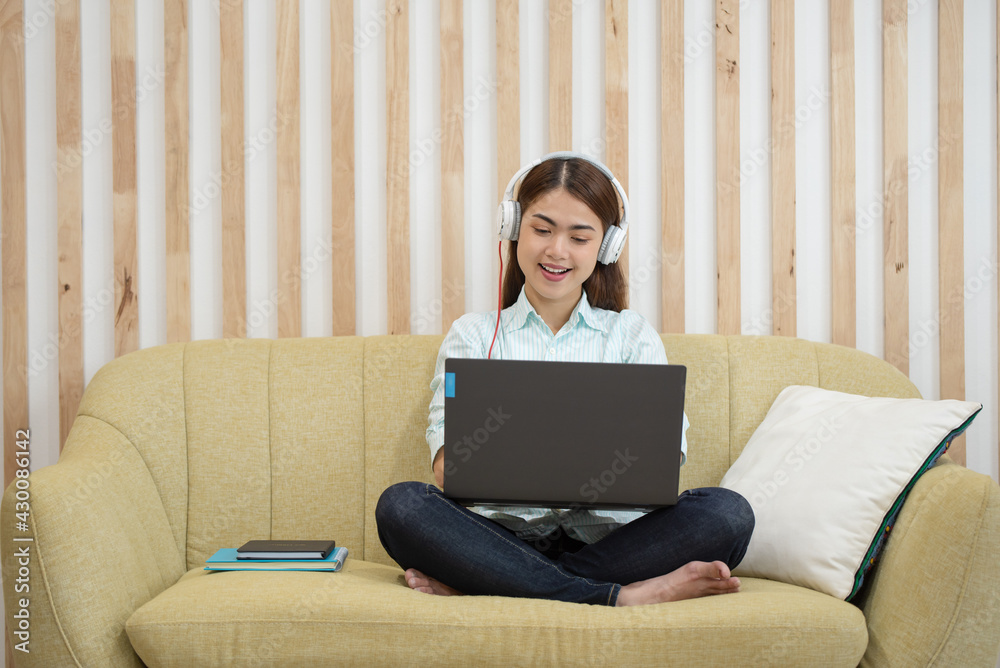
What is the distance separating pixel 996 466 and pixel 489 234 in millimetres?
1517

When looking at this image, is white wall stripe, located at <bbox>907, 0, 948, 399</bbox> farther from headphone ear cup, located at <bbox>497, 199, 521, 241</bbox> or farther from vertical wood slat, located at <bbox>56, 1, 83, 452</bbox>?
vertical wood slat, located at <bbox>56, 1, 83, 452</bbox>

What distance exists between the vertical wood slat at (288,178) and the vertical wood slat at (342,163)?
101 millimetres

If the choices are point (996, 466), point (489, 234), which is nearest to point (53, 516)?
point (489, 234)

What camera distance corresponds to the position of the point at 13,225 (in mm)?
2041

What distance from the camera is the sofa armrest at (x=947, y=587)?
1.20m

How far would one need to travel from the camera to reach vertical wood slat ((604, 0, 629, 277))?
2070mm

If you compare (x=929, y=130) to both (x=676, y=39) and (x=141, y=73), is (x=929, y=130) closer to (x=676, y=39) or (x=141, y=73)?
(x=676, y=39)

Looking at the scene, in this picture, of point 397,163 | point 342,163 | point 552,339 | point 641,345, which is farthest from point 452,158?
point 641,345

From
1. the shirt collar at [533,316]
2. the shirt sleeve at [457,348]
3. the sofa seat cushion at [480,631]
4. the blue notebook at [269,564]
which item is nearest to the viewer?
the sofa seat cushion at [480,631]

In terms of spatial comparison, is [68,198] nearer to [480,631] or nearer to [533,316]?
[533,316]

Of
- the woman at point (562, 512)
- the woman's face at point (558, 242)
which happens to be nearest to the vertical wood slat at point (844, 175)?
the woman at point (562, 512)

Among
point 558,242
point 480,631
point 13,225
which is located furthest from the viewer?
point 13,225

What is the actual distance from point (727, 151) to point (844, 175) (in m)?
0.33

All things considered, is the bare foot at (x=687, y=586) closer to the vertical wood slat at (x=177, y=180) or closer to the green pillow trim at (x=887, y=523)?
the green pillow trim at (x=887, y=523)
